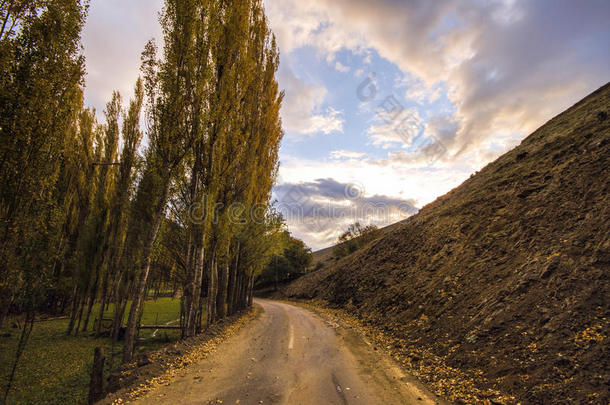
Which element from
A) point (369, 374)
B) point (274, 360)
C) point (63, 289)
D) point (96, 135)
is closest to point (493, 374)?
point (369, 374)

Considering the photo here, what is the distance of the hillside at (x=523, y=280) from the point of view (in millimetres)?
5906

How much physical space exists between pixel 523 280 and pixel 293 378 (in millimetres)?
8424

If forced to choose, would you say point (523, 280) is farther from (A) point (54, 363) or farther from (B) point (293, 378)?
(A) point (54, 363)

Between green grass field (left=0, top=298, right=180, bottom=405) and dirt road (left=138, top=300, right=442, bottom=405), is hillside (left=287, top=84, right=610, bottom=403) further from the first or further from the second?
green grass field (left=0, top=298, right=180, bottom=405)

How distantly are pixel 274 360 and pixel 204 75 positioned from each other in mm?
11485

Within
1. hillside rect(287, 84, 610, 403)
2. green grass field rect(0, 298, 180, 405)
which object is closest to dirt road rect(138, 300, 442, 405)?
hillside rect(287, 84, 610, 403)

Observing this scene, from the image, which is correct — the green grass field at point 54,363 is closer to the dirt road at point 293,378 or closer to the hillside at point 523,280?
the dirt road at point 293,378

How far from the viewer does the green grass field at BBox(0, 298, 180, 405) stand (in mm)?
9013

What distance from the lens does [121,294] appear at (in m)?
17.3

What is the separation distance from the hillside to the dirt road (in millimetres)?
2063

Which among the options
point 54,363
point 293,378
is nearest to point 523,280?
point 293,378

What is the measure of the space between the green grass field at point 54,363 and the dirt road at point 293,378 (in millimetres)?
5277

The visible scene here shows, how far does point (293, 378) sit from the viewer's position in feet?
22.4

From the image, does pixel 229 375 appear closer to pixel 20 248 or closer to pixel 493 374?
pixel 493 374
